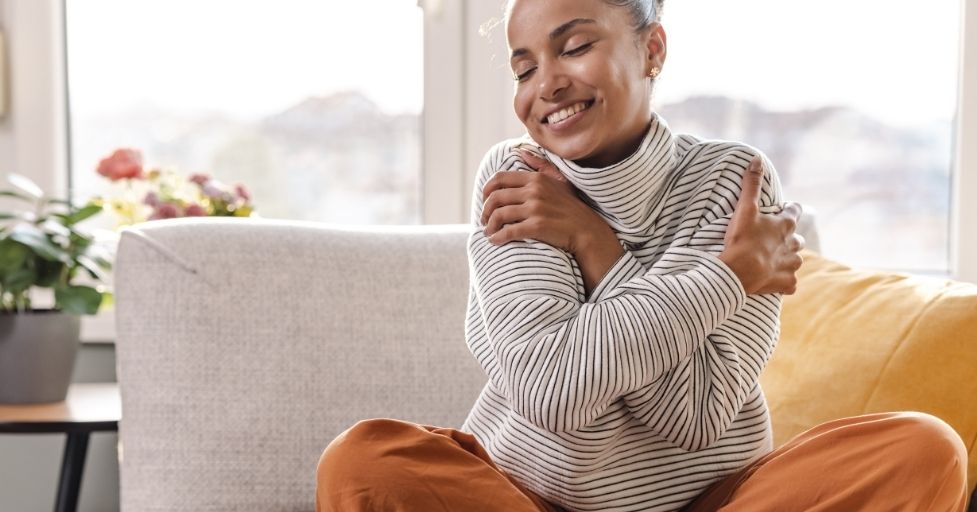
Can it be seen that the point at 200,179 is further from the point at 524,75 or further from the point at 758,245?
the point at 758,245

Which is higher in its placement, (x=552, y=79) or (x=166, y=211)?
(x=552, y=79)

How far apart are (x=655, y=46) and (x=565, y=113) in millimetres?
182

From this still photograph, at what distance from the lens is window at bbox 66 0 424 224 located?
2.70 meters

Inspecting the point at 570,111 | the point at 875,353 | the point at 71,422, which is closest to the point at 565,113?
the point at 570,111

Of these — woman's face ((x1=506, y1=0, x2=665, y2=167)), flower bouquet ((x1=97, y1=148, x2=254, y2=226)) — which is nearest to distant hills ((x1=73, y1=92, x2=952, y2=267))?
flower bouquet ((x1=97, y1=148, x2=254, y2=226))

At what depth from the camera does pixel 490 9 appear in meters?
2.58

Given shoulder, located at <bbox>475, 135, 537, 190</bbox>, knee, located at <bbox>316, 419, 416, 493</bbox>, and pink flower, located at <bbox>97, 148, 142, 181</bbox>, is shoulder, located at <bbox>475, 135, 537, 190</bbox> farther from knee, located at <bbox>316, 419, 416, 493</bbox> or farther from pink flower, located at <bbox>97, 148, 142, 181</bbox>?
pink flower, located at <bbox>97, 148, 142, 181</bbox>

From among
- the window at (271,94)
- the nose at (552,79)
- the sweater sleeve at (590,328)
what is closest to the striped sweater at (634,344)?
the sweater sleeve at (590,328)

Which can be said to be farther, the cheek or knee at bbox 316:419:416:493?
the cheek

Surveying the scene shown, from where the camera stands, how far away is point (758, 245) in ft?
4.47

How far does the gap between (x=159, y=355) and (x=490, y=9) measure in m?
1.21

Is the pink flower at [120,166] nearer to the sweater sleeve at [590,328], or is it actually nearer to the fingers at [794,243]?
the sweater sleeve at [590,328]

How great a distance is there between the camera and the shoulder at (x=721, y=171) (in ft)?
4.71

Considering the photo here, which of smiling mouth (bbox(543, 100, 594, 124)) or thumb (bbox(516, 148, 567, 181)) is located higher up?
smiling mouth (bbox(543, 100, 594, 124))
